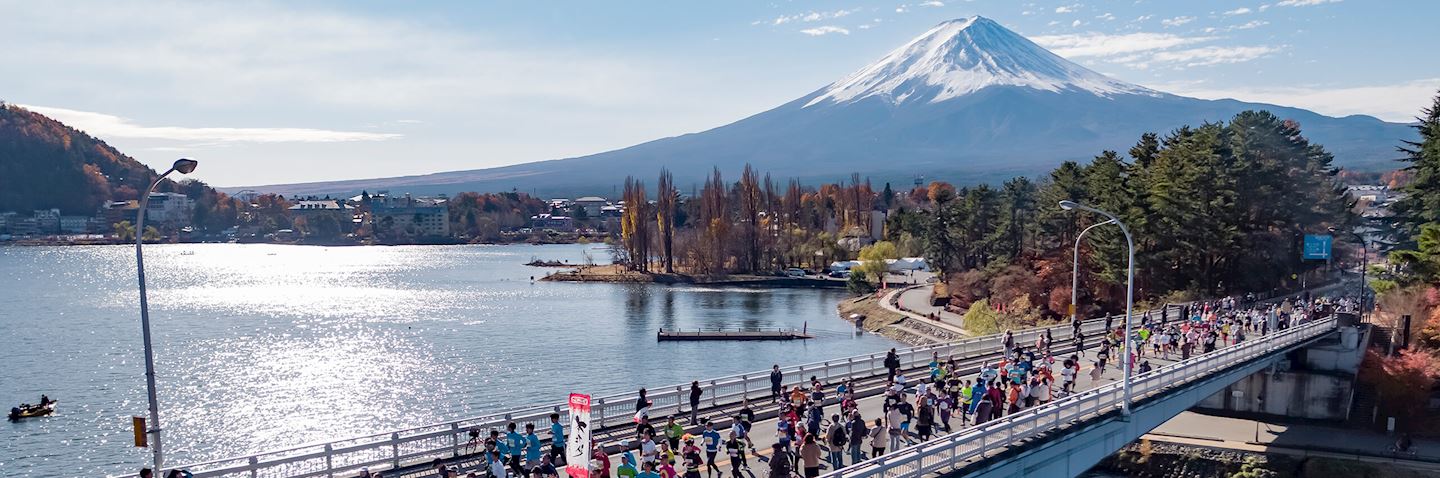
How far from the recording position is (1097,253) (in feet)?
171

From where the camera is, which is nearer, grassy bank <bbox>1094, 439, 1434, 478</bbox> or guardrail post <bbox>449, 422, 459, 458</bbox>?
guardrail post <bbox>449, 422, 459, 458</bbox>

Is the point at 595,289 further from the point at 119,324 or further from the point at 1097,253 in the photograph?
the point at 1097,253

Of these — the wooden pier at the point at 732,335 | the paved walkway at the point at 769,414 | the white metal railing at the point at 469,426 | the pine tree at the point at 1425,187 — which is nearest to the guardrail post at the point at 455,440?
the white metal railing at the point at 469,426

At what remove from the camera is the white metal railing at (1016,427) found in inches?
665

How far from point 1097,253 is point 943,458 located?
37400 millimetres

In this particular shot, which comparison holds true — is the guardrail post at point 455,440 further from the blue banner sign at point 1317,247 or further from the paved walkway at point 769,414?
the blue banner sign at point 1317,247

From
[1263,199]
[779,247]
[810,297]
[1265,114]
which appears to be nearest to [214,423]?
[1263,199]

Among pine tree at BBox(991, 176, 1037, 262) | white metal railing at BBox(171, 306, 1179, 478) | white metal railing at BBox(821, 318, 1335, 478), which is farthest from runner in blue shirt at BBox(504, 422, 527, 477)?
pine tree at BBox(991, 176, 1037, 262)

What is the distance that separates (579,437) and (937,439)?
804cm

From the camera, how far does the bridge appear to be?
56.8 feet

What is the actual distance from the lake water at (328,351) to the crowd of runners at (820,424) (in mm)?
22516

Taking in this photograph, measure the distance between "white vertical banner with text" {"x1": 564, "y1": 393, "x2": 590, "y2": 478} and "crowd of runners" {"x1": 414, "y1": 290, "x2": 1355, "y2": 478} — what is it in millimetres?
2616

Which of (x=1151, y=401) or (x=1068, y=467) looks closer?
(x=1068, y=467)

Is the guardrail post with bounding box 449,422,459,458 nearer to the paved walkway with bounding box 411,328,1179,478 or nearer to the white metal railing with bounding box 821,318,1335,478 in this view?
the paved walkway with bounding box 411,328,1179,478
